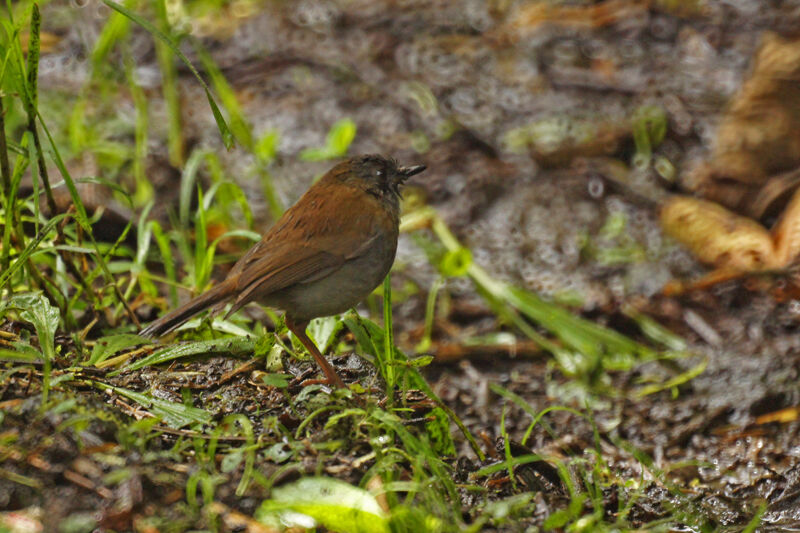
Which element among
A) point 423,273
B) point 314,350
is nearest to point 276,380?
point 314,350

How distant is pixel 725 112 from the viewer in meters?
6.14

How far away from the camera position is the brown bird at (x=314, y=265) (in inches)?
145

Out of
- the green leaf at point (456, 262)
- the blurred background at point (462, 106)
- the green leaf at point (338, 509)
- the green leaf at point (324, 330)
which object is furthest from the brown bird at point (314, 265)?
the blurred background at point (462, 106)

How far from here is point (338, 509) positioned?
8.55 feet

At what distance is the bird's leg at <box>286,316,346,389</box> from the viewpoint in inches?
136

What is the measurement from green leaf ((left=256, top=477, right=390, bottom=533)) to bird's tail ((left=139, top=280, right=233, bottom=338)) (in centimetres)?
111

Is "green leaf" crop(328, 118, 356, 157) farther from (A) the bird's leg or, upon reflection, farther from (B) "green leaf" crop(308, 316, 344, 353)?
(A) the bird's leg

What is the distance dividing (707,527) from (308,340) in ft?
5.42

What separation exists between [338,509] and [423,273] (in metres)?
3.05

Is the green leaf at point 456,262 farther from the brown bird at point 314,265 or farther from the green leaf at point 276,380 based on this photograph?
the green leaf at point 276,380

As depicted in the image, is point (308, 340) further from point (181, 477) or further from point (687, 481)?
point (687, 481)

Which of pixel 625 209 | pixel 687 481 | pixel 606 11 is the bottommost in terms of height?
pixel 687 481

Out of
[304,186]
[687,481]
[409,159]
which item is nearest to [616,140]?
[409,159]

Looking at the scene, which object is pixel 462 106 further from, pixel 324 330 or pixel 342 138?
pixel 324 330
